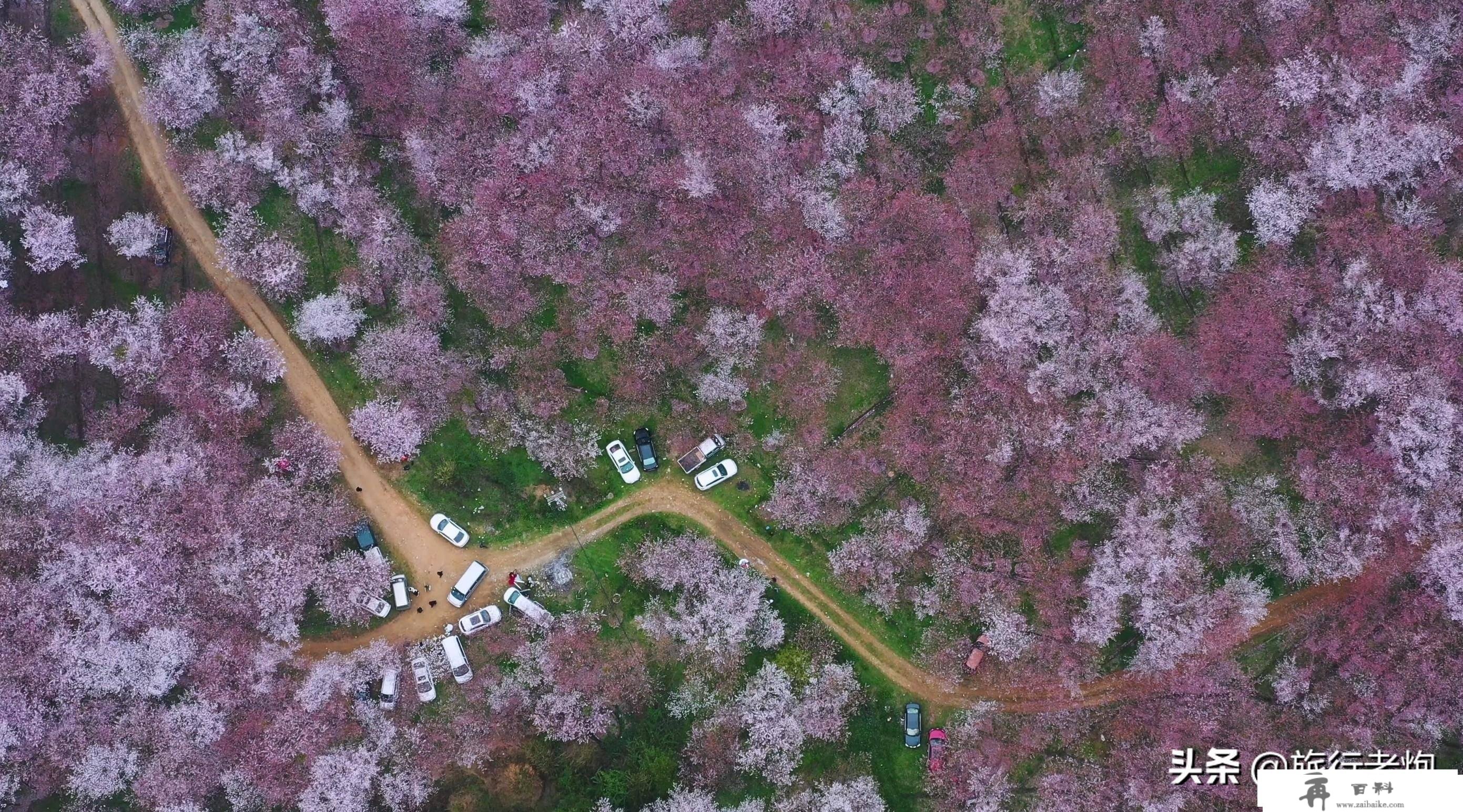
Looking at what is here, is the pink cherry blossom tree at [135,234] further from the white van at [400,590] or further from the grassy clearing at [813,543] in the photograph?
the grassy clearing at [813,543]

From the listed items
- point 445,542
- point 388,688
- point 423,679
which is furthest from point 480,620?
point 388,688

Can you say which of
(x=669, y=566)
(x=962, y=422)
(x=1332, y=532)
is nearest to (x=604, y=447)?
(x=669, y=566)

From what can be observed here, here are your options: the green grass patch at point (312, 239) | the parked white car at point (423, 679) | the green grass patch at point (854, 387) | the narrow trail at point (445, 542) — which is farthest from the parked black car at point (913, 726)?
the green grass patch at point (312, 239)

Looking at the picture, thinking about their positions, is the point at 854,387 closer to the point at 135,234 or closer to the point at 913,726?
the point at 913,726

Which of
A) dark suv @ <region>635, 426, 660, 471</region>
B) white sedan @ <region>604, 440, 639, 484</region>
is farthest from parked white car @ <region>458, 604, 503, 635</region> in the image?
dark suv @ <region>635, 426, 660, 471</region>

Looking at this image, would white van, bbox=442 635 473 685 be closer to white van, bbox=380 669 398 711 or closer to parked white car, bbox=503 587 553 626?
white van, bbox=380 669 398 711
